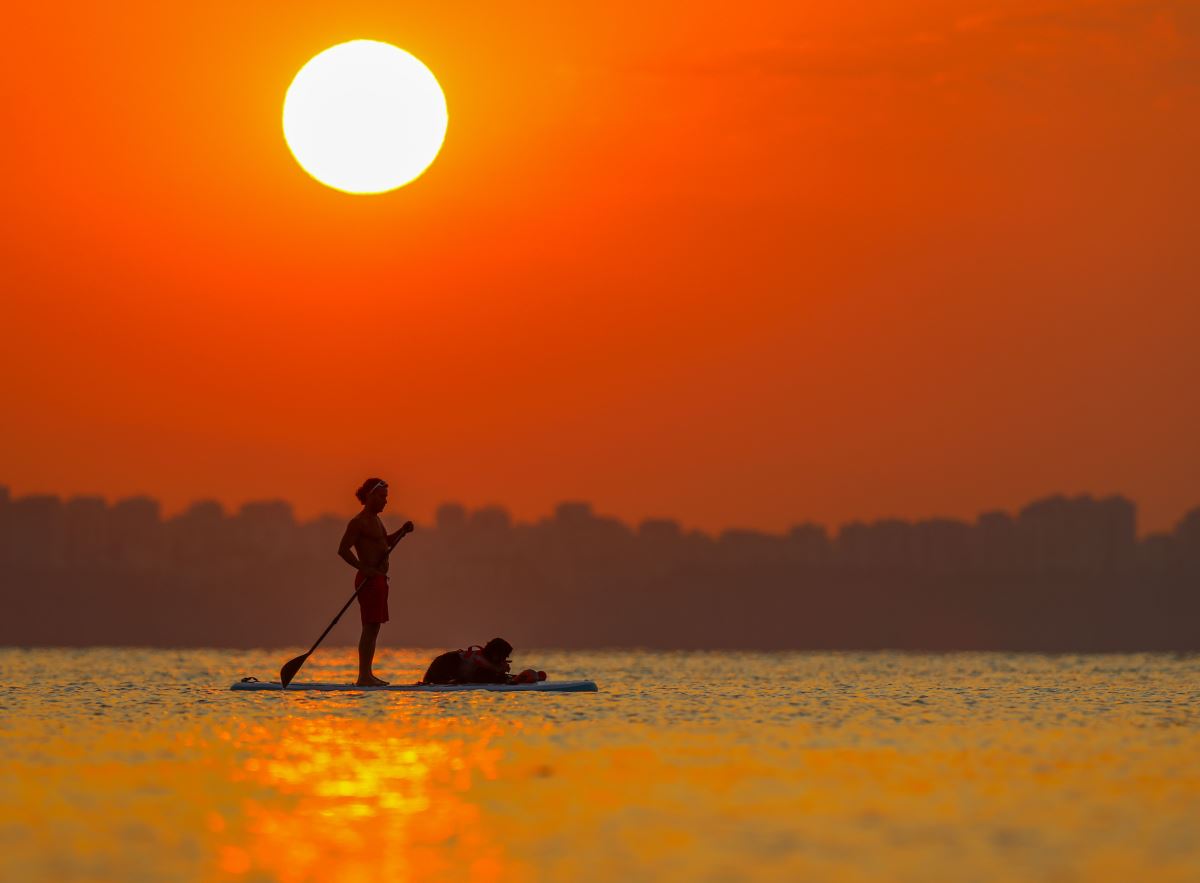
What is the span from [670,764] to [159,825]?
16.0 ft

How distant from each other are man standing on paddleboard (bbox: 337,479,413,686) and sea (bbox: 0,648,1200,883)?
985mm

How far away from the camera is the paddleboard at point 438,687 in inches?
963

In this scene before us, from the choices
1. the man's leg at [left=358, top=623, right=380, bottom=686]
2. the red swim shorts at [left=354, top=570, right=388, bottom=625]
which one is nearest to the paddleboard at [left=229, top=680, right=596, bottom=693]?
the man's leg at [left=358, top=623, right=380, bottom=686]

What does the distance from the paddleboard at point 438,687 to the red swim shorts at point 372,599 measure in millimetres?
807

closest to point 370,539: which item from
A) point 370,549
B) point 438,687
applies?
point 370,549

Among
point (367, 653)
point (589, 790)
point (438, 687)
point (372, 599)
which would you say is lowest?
point (589, 790)

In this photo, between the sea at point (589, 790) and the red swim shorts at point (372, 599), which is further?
the red swim shorts at point (372, 599)

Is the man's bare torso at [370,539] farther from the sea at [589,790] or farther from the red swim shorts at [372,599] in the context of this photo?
the sea at [589,790]

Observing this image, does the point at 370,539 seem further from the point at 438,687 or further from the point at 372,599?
the point at 438,687

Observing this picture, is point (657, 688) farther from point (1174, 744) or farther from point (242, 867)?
point (242, 867)

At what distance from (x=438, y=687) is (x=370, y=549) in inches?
69.3

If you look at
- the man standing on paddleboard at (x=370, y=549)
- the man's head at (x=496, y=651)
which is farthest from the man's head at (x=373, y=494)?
the man's head at (x=496, y=651)

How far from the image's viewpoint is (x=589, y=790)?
14.3m

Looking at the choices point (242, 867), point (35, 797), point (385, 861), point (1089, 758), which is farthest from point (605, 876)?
point (1089, 758)
